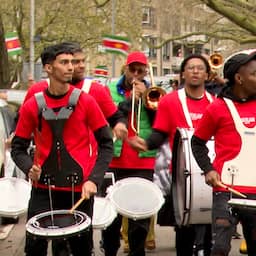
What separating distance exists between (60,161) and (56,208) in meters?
0.31

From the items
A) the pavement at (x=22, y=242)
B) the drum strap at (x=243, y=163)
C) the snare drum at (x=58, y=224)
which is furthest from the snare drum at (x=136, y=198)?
the pavement at (x=22, y=242)

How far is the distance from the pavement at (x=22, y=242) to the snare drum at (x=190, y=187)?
154 centimetres

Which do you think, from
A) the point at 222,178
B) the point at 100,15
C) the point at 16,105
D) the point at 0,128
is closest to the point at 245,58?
the point at 222,178

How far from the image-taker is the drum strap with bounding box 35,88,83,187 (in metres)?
4.94

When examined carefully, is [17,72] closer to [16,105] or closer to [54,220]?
[16,105]

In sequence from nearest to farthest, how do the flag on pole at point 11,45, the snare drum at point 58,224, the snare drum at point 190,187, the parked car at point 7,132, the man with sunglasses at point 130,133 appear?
the snare drum at point 58,224 < the snare drum at point 190,187 < the man with sunglasses at point 130,133 < the parked car at point 7,132 < the flag on pole at point 11,45

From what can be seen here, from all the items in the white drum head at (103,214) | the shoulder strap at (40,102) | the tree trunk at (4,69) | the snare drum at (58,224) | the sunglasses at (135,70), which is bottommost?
the tree trunk at (4,69)

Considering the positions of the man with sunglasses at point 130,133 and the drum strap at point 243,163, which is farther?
the man with sunglasses at point 130,133

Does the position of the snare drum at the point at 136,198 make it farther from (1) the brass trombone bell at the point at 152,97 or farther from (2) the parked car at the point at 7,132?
(2) the parked car at the point at 7,132

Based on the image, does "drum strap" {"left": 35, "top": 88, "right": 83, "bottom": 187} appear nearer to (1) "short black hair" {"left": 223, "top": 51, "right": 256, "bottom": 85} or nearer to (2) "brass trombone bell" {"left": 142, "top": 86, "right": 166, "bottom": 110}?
(1) "short black hair" {"left": 223, "top": 51, "right": 256, "bottom": 85}

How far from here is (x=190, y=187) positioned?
19.2 ft

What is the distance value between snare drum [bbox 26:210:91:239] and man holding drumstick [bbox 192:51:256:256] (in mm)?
940

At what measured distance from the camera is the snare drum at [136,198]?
591cm

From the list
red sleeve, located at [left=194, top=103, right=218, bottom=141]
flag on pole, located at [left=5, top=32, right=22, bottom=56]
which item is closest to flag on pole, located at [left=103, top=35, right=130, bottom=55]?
flag on pole, located at [left=5, top=32, right=22, bottom=56]
